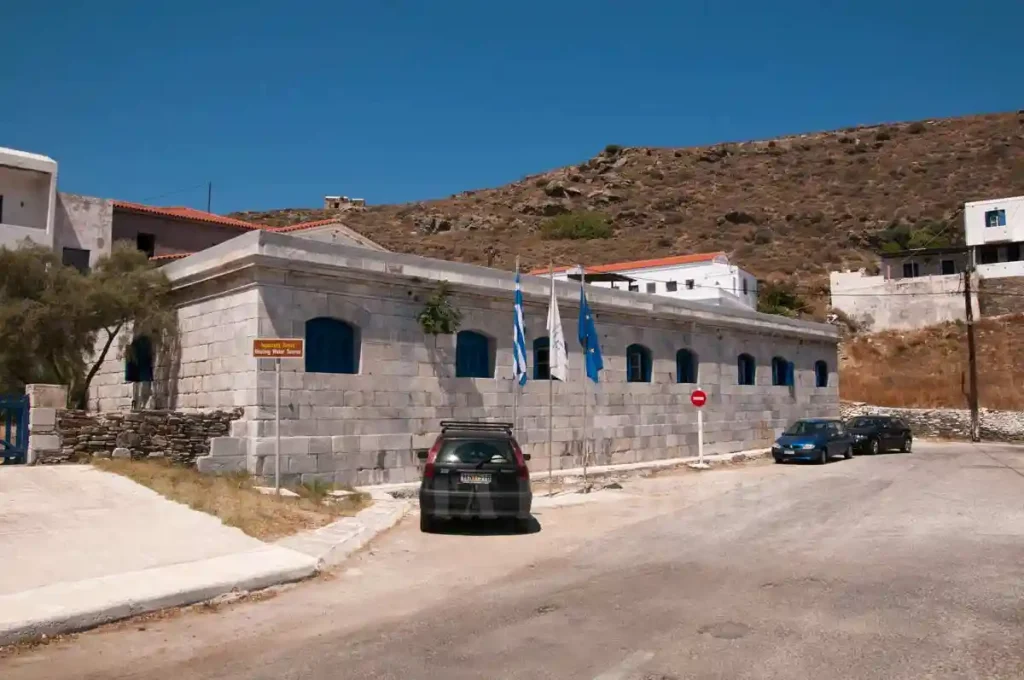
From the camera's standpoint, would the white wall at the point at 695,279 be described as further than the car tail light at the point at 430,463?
Yes

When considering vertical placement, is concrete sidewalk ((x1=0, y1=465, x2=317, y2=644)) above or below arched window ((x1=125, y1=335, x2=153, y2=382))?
below

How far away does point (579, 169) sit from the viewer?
356 feet

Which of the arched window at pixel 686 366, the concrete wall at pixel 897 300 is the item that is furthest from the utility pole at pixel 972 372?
the concrete wall at pixel 897 300

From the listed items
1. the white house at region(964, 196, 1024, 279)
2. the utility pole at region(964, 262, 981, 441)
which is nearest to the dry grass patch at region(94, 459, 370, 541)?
the utility pole at region(964, 262, 981, 441)

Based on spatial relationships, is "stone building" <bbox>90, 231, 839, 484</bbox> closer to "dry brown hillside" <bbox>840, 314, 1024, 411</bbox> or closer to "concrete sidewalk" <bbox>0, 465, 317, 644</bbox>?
"concrete sidewalk" <bbox>0, 465, 317, 644</bbox>

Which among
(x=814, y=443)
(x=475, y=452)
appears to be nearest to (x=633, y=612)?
(x=475, y=452)

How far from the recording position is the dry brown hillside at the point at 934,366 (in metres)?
47.6

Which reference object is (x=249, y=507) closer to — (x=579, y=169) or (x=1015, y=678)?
(x=1015, y=678)

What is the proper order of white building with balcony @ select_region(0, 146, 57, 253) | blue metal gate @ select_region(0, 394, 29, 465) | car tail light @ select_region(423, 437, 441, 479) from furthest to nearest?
white building with balcony @ select_region(0, 146, 57, 253)
blue metal gate @ select_region(0, 394, 29, 465)
car tail light @ select_region(423, 437, 441, 479)

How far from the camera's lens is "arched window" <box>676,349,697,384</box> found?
2927 cm

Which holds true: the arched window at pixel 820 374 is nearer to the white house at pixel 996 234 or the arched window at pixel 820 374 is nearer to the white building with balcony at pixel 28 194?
the white house at pixel 996 234

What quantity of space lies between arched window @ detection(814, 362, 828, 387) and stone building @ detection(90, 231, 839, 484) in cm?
1214

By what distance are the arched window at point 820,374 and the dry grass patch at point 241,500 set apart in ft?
86.9

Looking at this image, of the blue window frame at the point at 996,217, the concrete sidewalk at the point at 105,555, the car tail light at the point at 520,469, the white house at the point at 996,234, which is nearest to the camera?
the concrete sidewalk at the point at 105,555
